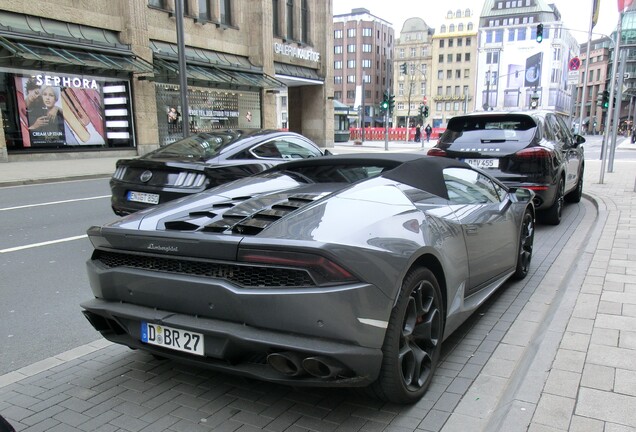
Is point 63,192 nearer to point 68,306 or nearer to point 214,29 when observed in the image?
point 68,306

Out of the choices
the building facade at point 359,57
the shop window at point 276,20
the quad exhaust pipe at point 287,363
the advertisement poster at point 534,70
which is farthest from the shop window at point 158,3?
the advertisement poster at point 534,70

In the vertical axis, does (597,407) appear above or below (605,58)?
below

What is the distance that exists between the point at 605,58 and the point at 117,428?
14858 cm

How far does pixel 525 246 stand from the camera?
5176mm

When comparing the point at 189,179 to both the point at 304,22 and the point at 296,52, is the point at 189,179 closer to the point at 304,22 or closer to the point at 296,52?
the point at 296,52

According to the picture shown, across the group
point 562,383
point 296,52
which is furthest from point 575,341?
point 296,52

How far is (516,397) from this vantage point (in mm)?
2742

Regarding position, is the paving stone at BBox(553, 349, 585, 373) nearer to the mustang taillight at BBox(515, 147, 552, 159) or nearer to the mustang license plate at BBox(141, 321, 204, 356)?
the mustang license plate at BBox(141, 321, 204, 356)

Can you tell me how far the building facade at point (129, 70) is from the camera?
63.2ft

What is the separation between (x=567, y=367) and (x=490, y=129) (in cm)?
532

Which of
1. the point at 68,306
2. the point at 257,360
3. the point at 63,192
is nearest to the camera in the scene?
the point at 257,360

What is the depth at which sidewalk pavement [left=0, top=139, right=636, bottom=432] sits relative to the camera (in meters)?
2.56

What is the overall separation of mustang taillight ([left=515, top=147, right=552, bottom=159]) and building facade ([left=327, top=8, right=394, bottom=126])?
A: 345 feet

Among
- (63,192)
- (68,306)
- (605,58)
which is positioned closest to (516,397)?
(68,306)
